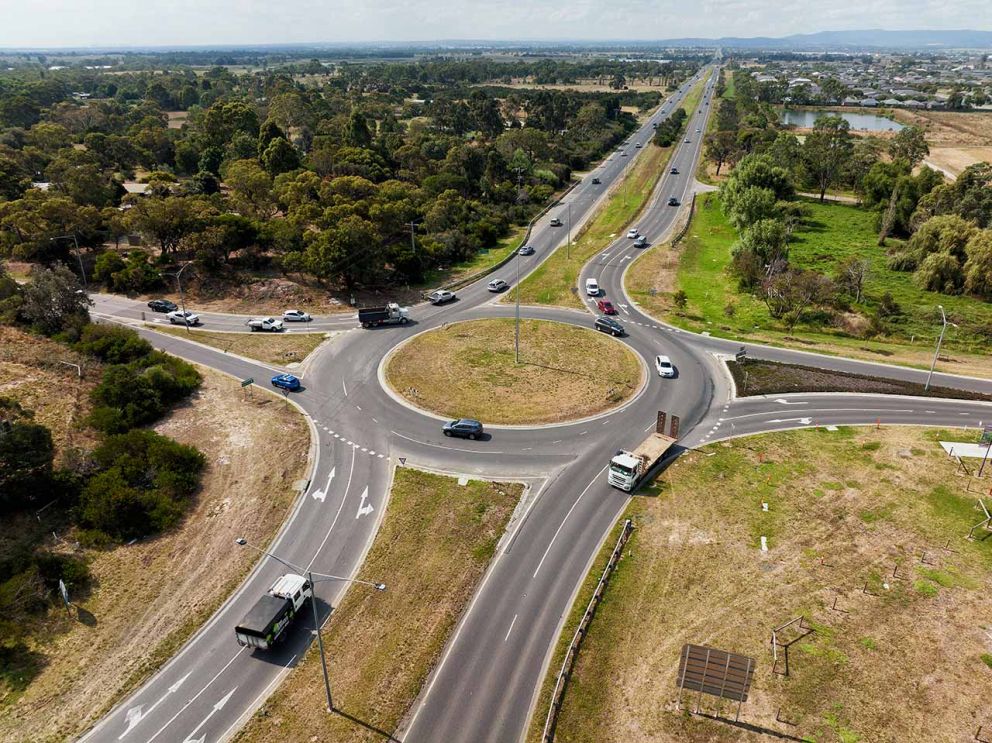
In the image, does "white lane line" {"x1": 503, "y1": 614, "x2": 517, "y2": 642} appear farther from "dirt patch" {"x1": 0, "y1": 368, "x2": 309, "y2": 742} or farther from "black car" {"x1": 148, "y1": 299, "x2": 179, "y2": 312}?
"black car" {"x1": 148, "y1": 299, "x2": 179, "y2": 312}

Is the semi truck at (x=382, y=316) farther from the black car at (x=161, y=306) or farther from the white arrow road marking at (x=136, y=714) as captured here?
the white arrow road marking at (x=136, y=714)

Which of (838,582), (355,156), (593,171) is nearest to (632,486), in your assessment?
(838,582)

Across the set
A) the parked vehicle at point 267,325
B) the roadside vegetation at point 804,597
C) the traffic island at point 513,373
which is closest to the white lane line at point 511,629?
the roadside vegetation at point 804,597

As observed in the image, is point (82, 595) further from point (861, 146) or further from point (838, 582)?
point (861, 146)

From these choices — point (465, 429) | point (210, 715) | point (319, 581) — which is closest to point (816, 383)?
point (465, 429)

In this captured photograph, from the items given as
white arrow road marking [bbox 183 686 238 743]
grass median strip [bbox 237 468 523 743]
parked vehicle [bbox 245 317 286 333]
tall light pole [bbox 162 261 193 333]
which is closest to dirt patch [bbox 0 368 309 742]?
white arrow road marking [bbox 183 686 238 743]
